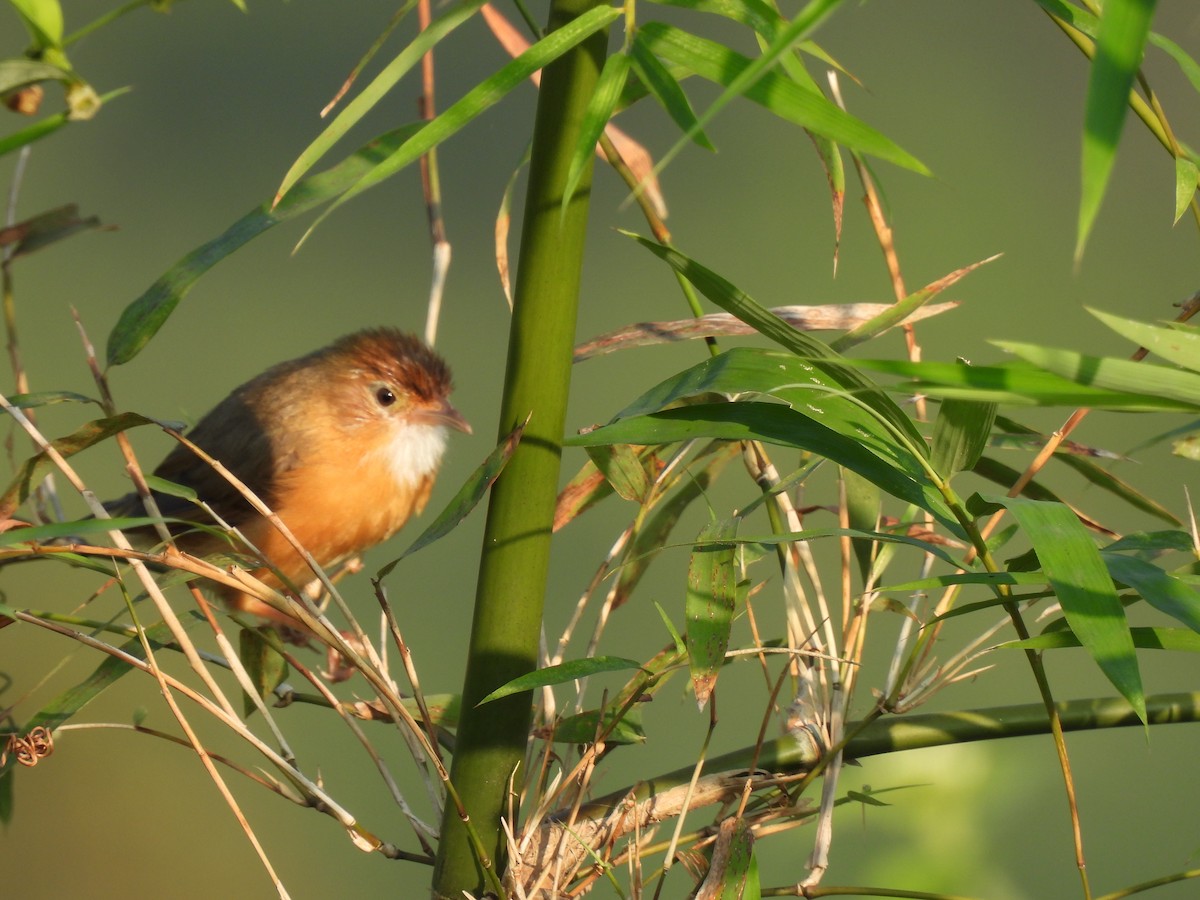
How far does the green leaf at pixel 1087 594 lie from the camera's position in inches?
24.0

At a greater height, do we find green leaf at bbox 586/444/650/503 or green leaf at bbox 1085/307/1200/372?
green leaf at bbox 1085/307/1200/372

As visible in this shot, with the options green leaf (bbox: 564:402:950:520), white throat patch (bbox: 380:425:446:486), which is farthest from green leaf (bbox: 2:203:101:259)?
white throat patch (bbox: 380:425:446:486)

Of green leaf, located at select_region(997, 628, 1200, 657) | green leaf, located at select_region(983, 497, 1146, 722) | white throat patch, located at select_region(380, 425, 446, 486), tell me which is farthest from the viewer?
white throat patch, located at select_region(380, 425, 446, 486)

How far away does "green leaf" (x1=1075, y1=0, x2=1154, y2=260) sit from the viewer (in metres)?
0.47

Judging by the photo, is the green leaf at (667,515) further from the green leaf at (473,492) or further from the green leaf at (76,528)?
the green leaf at (76,528)

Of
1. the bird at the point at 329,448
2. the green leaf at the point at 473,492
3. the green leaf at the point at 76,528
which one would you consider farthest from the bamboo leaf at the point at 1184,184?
the bird at the point at 329,448

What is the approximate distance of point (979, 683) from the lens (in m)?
2.76

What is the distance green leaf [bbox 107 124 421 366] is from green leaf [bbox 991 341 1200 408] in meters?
0.51

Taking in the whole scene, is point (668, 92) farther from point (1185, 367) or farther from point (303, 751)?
point (303, 751)

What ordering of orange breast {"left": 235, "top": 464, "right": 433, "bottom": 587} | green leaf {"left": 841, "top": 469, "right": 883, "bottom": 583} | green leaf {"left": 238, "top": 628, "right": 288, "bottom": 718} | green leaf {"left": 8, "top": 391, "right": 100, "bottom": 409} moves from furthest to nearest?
orange breast {"left": 235, "top": 464, "right": 433, "bottom": 587}
green leaf {"left": 238, "top": 628, "right": 288, "bottom": 718}
green leaf {"left": 841, "top": 469, "right": 883, "bottom": 583}
green leaf {"left": 8, "top": 391, "right": 100, "bottom": 409}

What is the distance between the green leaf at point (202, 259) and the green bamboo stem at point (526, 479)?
6.3 inches

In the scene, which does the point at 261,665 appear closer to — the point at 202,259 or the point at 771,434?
the point at 202,259

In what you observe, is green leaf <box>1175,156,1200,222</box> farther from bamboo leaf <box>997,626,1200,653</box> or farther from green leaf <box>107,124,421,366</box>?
green leaf <box>107,124,421,366</box>

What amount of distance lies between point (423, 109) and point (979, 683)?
84.1 inches
